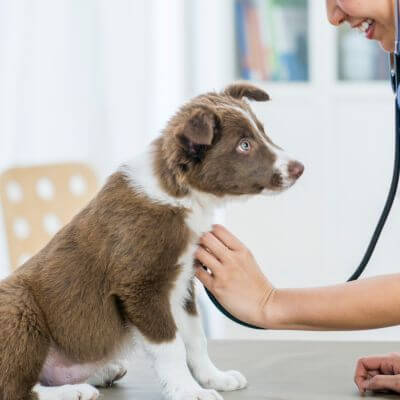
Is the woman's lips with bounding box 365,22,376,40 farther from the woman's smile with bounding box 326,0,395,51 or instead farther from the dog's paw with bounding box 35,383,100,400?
the dog's paw with bounding box 35,383,100,400

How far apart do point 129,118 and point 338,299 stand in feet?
7.50

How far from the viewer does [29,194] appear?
299cm

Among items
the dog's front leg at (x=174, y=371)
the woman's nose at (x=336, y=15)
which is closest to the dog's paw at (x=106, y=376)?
the dog's front leg at (x=174, y=371)

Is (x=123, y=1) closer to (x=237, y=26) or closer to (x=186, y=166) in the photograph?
(x=237, y=26)

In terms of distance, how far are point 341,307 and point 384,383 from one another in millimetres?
163

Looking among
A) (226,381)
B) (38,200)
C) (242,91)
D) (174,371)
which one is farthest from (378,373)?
(38,200)

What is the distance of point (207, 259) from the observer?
166 cm

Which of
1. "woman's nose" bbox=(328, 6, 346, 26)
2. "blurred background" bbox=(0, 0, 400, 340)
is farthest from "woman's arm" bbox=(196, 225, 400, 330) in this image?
"blurred background" bbox=(0, 0, 400, 340)

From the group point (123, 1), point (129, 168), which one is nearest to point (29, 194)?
point (123, 1)

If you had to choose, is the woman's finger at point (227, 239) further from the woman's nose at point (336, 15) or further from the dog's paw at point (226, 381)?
the woman's nose at point (336, 15)

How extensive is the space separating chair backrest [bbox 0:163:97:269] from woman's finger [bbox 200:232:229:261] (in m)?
1.45

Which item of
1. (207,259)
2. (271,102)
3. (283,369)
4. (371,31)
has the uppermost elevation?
(371,31)

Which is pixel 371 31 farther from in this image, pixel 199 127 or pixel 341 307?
pixel 341 307

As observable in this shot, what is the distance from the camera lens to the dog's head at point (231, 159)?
5.30 feet
